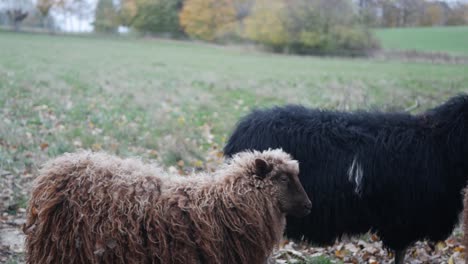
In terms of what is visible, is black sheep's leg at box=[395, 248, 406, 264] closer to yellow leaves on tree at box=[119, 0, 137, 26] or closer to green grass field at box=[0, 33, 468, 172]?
green grass field at box=[0, 33, 468, 172]

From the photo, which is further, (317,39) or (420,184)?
(317,39)

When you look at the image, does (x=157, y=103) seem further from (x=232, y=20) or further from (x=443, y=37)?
(x=232, y=20)

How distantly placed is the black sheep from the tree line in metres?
19.9

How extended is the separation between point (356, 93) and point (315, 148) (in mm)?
11639

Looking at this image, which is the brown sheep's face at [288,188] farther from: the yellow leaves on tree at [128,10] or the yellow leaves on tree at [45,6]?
the yellow leaves on tree at [128,10]

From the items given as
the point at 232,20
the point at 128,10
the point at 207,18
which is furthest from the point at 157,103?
the point at 207,18

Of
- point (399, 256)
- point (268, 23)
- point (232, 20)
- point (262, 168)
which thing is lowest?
point (399, 256)

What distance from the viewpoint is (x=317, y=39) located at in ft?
151

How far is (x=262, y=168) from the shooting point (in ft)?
14.4

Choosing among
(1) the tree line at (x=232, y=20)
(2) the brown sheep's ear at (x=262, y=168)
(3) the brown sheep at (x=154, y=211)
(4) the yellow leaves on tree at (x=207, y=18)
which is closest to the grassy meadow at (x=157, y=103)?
(3) the brown sheep at (x=154, y=211)

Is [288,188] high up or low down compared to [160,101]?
up

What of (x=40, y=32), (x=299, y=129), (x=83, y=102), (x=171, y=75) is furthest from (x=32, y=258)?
(x=40, y=32)

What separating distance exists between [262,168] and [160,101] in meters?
11.7

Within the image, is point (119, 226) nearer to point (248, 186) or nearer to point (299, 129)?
point (248, 186)
